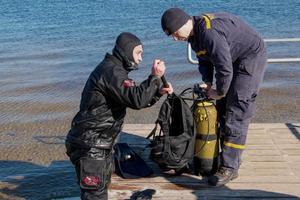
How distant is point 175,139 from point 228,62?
0.81m

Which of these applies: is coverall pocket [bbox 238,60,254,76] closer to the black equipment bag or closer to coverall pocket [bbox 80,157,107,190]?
the black equipment bag

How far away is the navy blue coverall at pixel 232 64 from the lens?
3.79 m

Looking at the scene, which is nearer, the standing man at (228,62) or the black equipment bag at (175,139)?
the standing man at (228,62)

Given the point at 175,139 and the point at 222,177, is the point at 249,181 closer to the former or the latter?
the point at 222,177

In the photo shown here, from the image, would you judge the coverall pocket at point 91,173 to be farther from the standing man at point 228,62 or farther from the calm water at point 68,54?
the calm water at point 68,54

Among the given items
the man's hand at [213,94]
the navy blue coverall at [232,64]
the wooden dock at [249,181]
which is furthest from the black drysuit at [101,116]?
the man's hand at [213,94]

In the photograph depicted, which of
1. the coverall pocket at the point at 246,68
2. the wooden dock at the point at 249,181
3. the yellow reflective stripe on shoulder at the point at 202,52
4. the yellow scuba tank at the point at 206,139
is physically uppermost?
the yellow reflective stripe on shoulder at the point at 202,52

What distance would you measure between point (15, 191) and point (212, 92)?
261 centimetres

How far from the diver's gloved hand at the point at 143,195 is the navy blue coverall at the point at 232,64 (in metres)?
0.64

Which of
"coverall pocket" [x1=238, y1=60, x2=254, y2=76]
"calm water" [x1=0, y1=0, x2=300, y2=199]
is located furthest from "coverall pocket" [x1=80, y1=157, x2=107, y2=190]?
"calm water" [x1=0, y1=0, x2=300, y2=199]

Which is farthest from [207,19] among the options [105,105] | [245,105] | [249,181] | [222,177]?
[249,181]

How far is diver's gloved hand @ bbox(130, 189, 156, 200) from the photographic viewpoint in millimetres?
3918

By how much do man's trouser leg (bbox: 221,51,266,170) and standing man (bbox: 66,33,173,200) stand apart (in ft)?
2.19

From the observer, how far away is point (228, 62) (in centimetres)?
378
